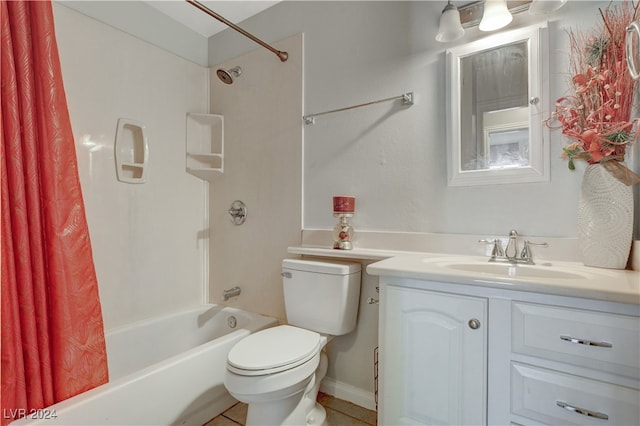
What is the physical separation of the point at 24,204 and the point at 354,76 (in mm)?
1626

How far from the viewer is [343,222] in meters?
1.62

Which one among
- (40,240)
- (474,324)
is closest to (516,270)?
(474,324)

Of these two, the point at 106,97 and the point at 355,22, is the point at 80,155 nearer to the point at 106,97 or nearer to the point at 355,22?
the point at 106,97

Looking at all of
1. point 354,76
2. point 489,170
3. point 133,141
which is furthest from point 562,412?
point 133,141

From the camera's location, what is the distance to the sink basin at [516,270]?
1.06m

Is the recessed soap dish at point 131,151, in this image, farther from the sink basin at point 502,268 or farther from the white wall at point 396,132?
the sink basin at point 502,268

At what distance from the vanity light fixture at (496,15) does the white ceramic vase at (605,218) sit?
2.26 feet

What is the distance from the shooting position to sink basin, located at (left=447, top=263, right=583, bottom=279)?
41.8 inches

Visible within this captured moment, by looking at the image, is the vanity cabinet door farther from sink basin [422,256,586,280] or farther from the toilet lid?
the toilet lid

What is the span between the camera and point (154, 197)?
202 cm

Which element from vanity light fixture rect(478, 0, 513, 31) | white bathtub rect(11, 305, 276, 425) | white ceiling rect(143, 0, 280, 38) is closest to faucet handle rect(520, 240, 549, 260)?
vanity light fixture rect(478, 0, 513, 31)

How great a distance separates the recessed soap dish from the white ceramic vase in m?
2.32

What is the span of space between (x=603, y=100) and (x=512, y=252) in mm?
625

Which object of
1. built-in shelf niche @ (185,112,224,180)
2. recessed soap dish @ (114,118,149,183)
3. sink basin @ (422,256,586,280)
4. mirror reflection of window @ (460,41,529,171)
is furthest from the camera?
built-in shelf niche @ (185,112,224,180)
